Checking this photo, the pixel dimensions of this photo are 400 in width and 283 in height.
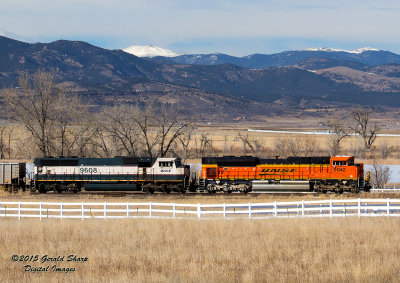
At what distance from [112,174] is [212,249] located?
28.7 metres

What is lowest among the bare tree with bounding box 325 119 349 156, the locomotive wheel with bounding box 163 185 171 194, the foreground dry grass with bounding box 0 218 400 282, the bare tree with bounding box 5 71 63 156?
the foreground dry grass with bounding box 0 218 400 282

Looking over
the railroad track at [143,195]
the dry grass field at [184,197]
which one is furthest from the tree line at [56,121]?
the dry grass field at [184,197]

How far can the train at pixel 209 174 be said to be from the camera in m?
54.1

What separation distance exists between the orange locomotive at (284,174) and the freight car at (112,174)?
3.03 metres

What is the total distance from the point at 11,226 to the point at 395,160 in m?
84.6

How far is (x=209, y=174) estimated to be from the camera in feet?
182

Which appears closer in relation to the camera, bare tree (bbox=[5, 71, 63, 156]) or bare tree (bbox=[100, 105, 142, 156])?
bare tree (bbox=[5, 71, 63, 156])

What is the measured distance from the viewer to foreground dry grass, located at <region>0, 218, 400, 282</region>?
23.7m

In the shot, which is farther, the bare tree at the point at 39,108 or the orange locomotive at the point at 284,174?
the bare tree at the point at 39,108

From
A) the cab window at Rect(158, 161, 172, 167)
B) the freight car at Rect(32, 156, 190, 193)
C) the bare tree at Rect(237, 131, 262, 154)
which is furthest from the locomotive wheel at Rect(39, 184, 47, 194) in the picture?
the bare tree at Rect(237, 131, 262, 154)

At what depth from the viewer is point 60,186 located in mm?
56094

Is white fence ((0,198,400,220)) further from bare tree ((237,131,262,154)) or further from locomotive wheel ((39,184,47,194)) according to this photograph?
bare tree ((237,131,262,154))

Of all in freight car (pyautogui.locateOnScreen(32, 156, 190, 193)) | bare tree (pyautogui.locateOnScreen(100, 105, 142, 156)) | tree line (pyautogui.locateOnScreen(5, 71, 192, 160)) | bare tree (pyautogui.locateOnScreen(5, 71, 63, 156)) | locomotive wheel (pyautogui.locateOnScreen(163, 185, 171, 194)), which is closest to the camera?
freight car (pyautogui.locateOnScreen(32, 156, 190, 193))

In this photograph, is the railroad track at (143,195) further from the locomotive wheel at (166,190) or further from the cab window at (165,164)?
the cab window at (165,164)
